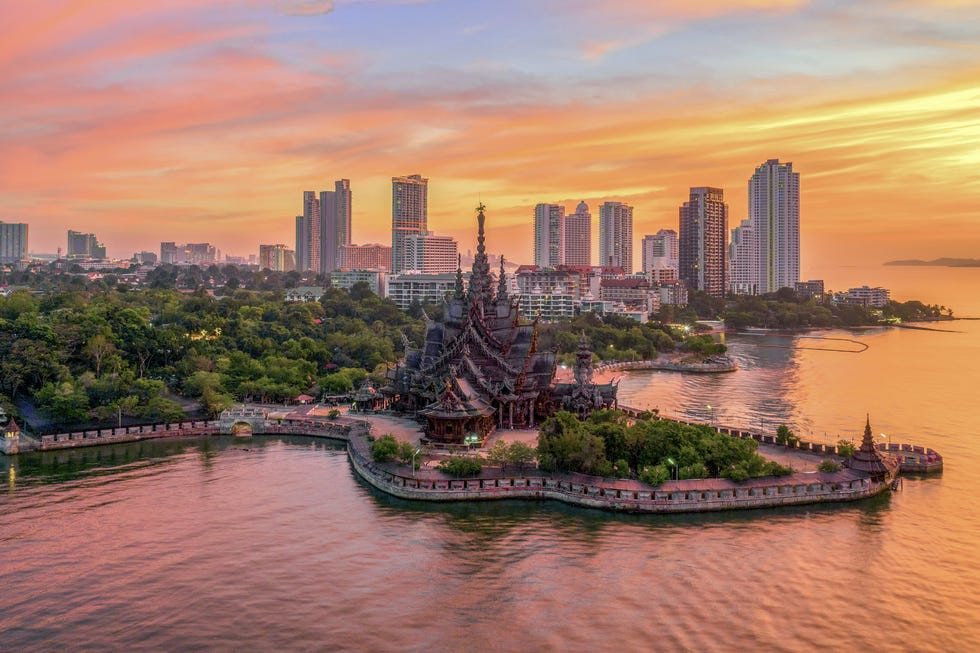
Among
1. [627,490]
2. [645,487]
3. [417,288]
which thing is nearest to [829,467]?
[645,487]

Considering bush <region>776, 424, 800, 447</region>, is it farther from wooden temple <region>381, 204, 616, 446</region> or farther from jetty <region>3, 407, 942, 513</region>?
wooden temple <region>381, 204, 616, 446</region>

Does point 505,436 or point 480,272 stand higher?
point 480,272

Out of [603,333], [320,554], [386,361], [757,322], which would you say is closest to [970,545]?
[320,554]

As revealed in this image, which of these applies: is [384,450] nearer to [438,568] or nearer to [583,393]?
[438,568]

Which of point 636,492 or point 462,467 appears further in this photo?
point 462,467

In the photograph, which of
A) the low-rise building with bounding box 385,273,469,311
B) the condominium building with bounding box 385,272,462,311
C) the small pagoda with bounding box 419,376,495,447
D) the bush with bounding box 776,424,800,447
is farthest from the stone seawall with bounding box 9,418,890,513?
the low-rise building with bounding box 385,273,469,311

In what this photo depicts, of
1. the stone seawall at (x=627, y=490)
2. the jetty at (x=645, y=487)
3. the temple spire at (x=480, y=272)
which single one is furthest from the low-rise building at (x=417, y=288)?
the stone seawall at (x=627, y=490)
